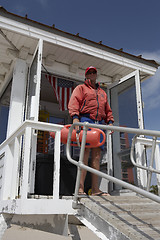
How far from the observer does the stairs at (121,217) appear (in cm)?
172

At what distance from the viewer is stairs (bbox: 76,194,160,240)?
1720mm

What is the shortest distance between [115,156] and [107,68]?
5.94 feet

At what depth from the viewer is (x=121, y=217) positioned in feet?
6.36

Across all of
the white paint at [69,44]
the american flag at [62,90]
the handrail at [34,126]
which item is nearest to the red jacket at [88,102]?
the handrail at [34,126]

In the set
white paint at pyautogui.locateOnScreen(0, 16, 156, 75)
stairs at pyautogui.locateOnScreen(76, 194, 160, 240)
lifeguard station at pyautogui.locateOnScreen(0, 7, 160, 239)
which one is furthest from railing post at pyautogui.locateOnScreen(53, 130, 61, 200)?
white paint at pyautogui.locateOnScreen(0, 16, 156, 75)

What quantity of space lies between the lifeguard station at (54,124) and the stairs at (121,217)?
Result: 2 centimetres

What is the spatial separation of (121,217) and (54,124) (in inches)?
49.5

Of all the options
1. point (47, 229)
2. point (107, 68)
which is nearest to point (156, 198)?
point (47, 229)

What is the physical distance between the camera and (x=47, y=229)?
8.28ft

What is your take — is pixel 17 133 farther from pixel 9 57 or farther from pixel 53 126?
pixel 9 57

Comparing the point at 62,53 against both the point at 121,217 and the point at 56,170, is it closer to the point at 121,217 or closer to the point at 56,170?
the point at 56,170

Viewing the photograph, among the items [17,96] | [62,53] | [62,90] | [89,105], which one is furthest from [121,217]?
[62,90]

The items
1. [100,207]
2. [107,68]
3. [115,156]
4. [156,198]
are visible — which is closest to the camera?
[156,198]

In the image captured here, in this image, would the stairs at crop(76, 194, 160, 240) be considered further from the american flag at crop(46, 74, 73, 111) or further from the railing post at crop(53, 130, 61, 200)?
the american flag at crop(46, 74, 73, 111)
